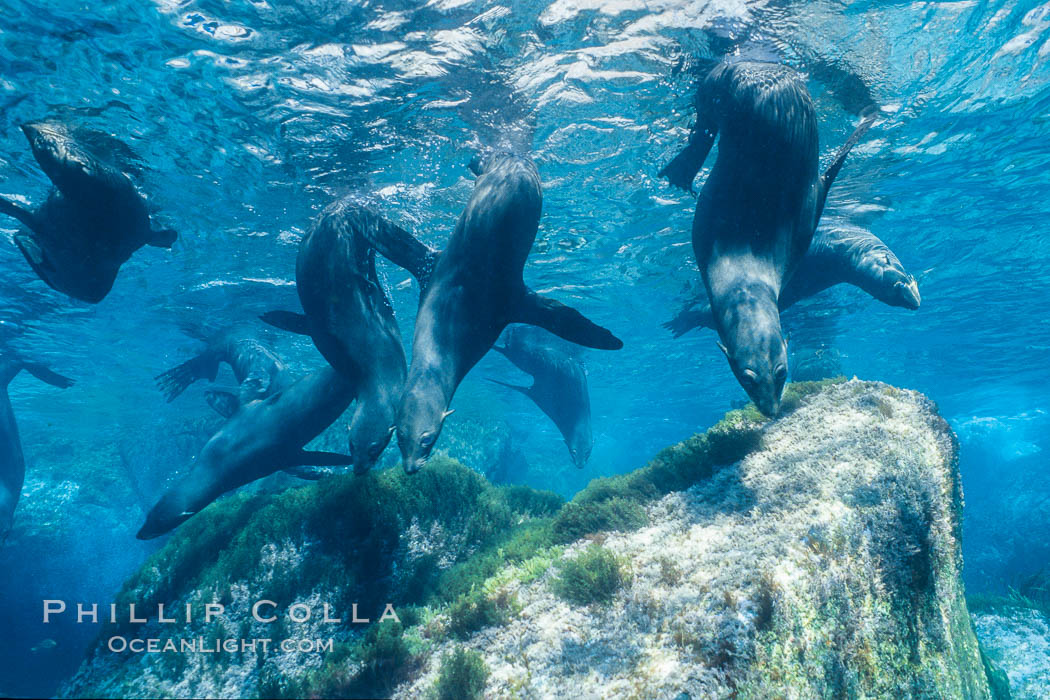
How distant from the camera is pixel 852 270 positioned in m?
8.04

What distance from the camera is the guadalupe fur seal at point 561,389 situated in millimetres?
13805

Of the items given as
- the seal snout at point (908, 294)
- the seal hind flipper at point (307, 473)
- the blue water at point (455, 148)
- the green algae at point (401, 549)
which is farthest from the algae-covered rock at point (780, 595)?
the blue water at point (455, 148)

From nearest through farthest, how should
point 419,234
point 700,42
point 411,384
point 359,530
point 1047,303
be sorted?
point 411,384 < point 359,530 < point 700,42 < point 419,234 < point 1047,303

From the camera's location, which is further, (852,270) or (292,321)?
(852,270)

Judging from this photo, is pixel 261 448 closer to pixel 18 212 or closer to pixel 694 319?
pixel 18 212

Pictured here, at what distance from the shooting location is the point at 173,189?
415 inches

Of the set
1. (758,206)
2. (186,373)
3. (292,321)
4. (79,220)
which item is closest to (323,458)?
(292,321)

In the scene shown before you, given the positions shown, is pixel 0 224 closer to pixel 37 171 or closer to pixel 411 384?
pixel 37 171

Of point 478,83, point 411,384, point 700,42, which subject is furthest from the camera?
point 478,83

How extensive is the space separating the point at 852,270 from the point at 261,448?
10298 mm

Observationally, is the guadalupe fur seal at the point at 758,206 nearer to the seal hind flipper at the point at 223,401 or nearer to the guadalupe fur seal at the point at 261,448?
the guadalupe fur seal at the point at 261,448

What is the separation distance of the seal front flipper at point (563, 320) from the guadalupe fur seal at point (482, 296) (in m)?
0.01

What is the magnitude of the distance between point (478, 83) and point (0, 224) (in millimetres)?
12403

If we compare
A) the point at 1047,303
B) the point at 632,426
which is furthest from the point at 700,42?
the point at 632,426
